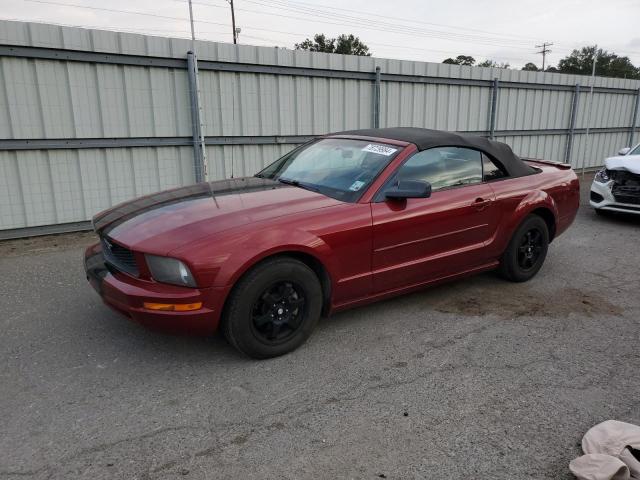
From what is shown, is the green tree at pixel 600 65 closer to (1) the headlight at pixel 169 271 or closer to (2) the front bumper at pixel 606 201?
(2) the front bumper at pixel 606 201

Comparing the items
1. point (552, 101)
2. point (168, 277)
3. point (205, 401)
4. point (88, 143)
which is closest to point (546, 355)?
point (205, 401)

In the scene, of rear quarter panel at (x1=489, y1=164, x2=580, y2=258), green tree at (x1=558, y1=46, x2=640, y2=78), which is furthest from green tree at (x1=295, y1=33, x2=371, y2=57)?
rear quarter panel at (x1=489, y1=164, x2=580, y2=258)

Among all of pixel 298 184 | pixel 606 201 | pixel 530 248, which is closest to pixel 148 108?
pixel 298 184

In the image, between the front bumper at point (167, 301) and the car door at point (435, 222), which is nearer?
the front bumper at point (167, 301)

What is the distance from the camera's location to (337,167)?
13.5 ft

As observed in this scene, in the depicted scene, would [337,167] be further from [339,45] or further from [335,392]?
[339,45]

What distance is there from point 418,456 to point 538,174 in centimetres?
355

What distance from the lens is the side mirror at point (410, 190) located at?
3.64 metres

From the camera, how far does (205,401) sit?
293 cm

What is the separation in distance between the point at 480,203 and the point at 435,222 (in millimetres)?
603

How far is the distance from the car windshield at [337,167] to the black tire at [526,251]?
1.68m

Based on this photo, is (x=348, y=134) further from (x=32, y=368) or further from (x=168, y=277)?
(x=32, y=368)

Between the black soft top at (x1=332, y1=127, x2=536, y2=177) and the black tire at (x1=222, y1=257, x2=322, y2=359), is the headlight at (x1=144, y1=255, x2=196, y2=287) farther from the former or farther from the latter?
the black soft top at (x1=332, y1=127, x2=536, y2=177)

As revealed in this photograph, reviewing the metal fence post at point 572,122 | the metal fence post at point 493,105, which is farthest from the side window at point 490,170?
the metal fence post at point 572,122
